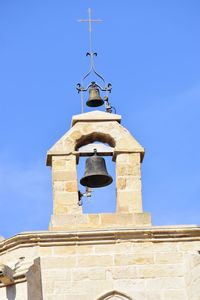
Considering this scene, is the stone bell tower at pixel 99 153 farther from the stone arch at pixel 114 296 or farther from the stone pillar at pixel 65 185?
the stone arch at pixel 114 296

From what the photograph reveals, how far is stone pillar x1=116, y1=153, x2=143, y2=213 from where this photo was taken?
59.1 feet

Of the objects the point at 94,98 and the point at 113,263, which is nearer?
the point at 113,263

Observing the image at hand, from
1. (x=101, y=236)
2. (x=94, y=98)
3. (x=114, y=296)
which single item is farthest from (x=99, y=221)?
(x=94, y=98)

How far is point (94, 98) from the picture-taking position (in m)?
19.1

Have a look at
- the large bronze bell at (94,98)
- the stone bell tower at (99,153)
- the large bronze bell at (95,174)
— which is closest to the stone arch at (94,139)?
the stone bell tower at (99,153)

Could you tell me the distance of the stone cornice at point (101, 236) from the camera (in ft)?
57.2

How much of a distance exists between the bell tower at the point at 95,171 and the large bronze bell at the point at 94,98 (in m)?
0.18

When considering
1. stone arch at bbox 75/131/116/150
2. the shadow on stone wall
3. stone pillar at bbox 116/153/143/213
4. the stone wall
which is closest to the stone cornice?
the stone wall

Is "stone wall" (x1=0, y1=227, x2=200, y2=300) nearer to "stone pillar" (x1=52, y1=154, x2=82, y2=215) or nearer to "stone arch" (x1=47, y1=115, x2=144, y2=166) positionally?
"stone pillar" (x1=52, y1=154, x2=82, y2=215)

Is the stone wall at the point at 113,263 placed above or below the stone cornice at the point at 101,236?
below

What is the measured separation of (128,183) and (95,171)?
0.50m

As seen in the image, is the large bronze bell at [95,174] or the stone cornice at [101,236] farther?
the large bronze bell at [95,174]

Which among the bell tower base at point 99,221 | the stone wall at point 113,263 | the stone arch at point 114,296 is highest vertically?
the bell tower base at point 99,221

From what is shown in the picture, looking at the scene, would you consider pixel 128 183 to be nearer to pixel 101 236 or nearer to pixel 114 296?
pixel 101 236
